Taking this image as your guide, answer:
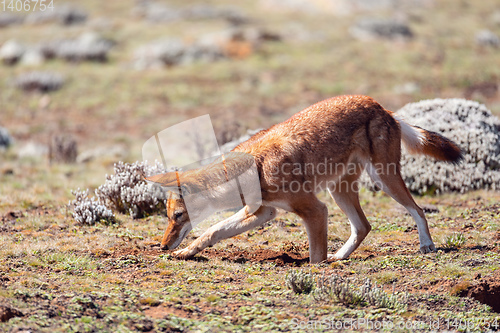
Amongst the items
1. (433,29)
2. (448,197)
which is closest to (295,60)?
(433,29)

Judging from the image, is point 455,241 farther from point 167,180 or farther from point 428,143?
point 167,180

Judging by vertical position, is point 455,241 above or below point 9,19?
below

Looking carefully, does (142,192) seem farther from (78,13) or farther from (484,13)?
(484,13)

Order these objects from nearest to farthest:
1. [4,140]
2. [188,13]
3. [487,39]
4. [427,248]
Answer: [427,248], [4,140], [487,39], [188,13]

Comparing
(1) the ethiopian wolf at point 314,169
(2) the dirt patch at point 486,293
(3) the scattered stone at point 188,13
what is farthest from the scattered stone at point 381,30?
(2) the dirt patch at point 486,293

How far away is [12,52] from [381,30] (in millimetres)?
17755

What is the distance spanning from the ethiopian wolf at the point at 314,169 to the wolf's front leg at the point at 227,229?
11 millimetres

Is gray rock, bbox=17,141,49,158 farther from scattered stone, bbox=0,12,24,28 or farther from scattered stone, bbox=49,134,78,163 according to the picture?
scattered stone, bbox=0,12,24,28

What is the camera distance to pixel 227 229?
6066mm

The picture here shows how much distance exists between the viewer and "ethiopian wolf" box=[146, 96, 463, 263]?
5.93 meters

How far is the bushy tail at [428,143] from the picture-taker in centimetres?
674

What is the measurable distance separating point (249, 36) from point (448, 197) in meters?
17.4

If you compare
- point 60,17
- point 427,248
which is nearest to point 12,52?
point 60,17

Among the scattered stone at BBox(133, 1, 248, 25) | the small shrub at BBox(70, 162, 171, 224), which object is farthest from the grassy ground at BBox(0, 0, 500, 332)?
the scattered stone at BBox(133, 1, 248, 25)
